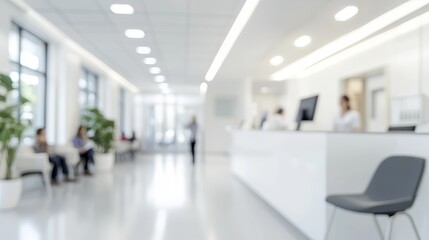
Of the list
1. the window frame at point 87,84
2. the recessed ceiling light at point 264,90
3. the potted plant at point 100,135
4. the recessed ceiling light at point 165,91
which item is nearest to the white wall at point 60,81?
the potted plant at point 100,135

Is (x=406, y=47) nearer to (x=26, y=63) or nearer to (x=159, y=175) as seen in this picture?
(x=159, y=175)

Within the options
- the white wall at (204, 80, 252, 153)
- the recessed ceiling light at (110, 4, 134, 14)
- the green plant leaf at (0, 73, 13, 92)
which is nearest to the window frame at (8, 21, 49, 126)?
the green plant leaf at (0, 73, 13, 92)

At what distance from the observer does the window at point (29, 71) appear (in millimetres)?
6785

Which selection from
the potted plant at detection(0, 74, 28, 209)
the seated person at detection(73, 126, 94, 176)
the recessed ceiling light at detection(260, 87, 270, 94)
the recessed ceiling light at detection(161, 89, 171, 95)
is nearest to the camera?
the potted plant at detection(0, 74, 28, 209)

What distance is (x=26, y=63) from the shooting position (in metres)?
7.31

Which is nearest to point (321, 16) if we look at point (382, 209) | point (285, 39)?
point (285, 39)

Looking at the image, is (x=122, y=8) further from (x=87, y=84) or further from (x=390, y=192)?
(x=87, y=84)

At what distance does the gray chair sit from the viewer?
2314 mm

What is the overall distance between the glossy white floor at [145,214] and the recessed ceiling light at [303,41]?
3.08 m

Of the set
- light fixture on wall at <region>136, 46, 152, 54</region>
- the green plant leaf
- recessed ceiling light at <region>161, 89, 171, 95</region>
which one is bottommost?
the green plant leaf

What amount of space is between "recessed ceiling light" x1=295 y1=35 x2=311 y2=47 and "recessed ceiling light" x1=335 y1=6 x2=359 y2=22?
1213 mm

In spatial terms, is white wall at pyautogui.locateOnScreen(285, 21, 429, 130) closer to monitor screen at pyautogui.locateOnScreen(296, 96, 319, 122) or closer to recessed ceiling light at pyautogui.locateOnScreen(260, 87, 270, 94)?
monitor screen at pyautogui.locateOnScreen(296, 96, 319, 122)

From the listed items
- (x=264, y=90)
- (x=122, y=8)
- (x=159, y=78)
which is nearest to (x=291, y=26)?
(x=122, y=8)

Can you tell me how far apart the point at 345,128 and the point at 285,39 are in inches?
95.0
